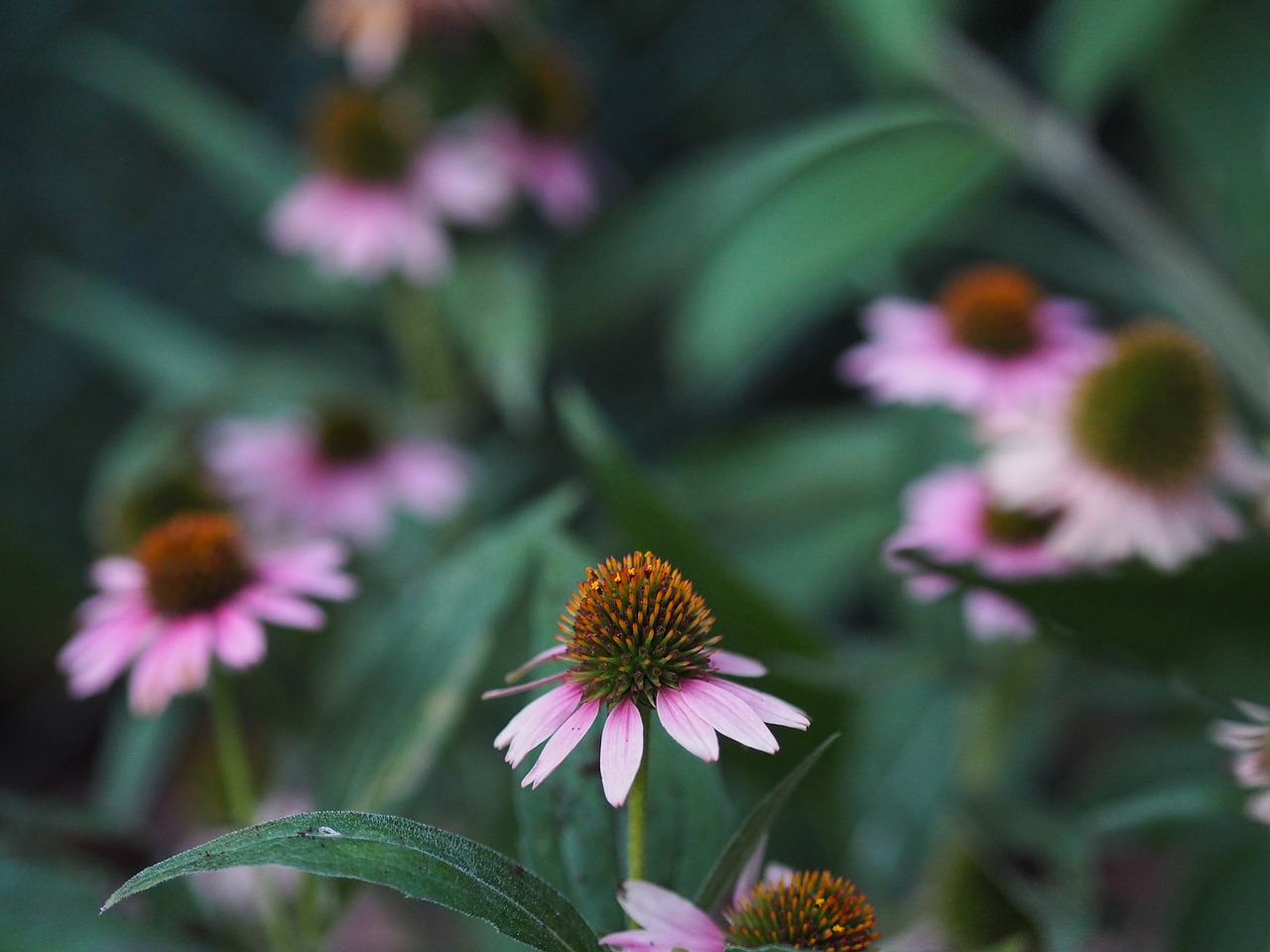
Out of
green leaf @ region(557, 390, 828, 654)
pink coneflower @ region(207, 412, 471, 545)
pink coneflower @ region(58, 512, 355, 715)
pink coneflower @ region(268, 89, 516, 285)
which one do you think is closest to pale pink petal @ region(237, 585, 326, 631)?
pink coneflower @ region(58, 512, 355, 715)

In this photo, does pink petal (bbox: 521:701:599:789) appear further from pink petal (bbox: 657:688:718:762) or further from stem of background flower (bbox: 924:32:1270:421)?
stem of background flower (bbox: 924:32:1270:421)

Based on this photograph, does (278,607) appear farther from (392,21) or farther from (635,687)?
(392,21)

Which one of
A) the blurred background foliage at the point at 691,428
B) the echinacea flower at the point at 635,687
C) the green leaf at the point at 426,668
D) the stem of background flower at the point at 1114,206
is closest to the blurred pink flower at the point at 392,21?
the blurred background foliage at the point at 691,428

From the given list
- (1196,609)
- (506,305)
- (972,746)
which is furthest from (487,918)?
(506,305)

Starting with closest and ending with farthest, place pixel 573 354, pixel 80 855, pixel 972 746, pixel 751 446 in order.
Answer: pixel 80 855 < pixel 972 746 < pixel 751 446 < pixel 573 354

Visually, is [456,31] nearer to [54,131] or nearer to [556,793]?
[556,793]

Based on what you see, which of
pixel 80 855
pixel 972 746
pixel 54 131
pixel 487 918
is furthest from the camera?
pixel 54 131

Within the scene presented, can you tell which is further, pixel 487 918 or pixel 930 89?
pixel 930 89
